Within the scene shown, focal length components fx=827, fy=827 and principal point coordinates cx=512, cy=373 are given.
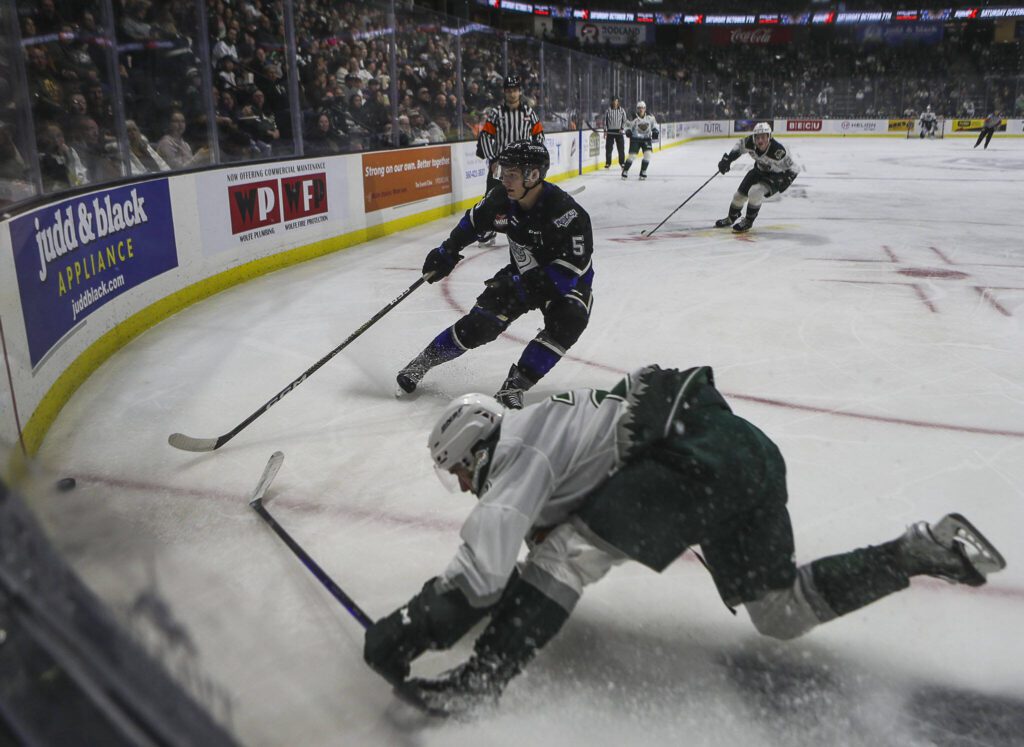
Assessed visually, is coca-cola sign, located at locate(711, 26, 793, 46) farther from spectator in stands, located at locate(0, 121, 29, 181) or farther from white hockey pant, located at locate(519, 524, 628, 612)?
white hockey pant, located at locate(519, 524, 628, 612)

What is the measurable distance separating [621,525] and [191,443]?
6.40 feet

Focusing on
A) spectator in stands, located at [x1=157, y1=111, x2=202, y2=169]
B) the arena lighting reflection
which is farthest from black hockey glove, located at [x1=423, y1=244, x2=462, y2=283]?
the arena lighting reflection

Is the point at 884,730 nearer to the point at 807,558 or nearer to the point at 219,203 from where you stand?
the point at 807,558

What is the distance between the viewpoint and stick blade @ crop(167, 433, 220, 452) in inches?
119

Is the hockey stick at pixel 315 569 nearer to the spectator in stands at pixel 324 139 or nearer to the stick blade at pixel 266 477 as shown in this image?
the stick blade at pixel 266 477

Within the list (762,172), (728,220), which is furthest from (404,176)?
(762,172)

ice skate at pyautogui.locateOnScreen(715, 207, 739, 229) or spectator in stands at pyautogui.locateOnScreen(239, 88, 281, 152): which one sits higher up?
spectator in stands at pyautogui.locateOnScreen(239, 88, 281, 152)

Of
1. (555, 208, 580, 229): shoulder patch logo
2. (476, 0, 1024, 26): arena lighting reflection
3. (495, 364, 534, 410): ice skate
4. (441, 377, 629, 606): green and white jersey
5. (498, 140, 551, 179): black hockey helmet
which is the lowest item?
(495, 364, 534, 410): ice skate

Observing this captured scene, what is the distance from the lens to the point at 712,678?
182cm

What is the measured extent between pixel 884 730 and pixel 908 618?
0.46m

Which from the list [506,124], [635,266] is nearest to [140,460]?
[635,266]

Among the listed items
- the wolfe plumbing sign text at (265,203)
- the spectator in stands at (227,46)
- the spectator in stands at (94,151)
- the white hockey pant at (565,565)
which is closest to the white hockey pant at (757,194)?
the wolfe plumbing sign text at (265,203)

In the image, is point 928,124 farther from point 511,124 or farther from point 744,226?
point 511,124

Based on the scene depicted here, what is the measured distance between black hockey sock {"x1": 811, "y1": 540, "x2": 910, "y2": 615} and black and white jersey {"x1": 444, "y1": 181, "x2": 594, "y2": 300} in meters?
1.94
